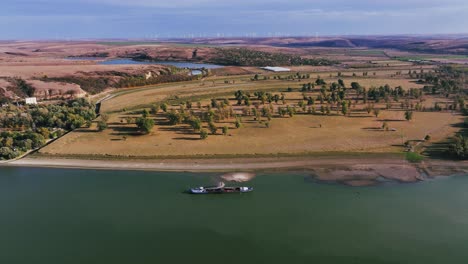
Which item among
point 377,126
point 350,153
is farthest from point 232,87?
point 350,153

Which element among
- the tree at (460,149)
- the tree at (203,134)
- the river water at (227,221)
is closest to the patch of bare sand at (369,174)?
the river water at (227,221)

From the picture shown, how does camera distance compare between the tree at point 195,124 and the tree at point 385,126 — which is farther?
the tree at point 385,126

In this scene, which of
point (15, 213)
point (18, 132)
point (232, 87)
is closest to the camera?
point (15, 213)

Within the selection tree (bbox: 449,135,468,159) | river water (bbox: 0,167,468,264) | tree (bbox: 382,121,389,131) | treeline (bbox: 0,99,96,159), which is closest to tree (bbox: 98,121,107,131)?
treeline (bbox: 0,99,96,159)

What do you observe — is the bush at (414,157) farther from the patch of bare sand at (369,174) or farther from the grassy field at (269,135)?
the patch of bare sand at (369,174)

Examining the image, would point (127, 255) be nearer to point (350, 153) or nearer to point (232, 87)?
point (350, 153)

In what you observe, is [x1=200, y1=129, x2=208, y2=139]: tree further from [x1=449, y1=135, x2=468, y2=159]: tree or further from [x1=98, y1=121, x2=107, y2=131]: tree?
[x1=449, y1=135, x2=468, y2=159]: tree
